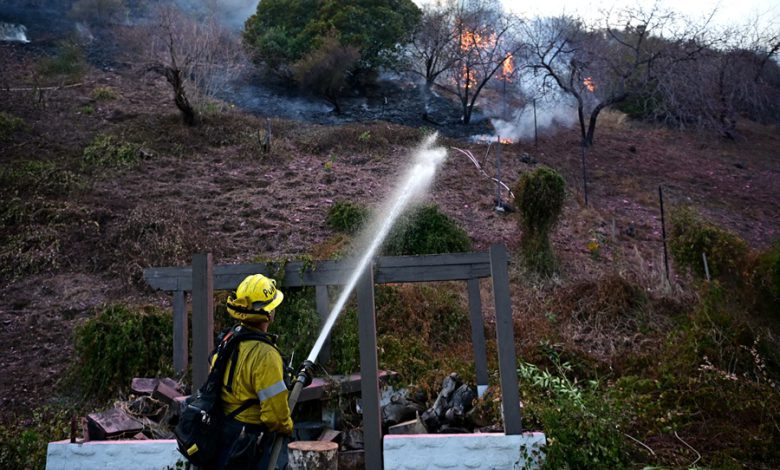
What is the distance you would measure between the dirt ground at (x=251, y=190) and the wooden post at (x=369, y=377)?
4.71 meters

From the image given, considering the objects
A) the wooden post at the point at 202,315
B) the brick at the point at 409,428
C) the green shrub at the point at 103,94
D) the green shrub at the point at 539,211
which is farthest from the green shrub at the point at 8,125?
the brick at the point at 409,428

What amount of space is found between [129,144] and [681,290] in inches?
527

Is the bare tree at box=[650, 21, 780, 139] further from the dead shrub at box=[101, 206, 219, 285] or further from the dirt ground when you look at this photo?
the dead shrub at box=[101, 206, 219, 285]

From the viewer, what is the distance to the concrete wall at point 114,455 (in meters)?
5.26

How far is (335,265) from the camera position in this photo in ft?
19.7

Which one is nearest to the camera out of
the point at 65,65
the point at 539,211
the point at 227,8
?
the point at 539,211

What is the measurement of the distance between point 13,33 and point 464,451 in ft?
87.9

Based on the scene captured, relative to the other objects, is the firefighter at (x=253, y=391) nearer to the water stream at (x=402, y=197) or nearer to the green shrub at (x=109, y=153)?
the water stream at (x=402, y=197)

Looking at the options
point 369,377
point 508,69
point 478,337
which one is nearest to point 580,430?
point 478,337

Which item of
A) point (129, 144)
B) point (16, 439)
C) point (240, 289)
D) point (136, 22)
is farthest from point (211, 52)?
point (240, 289)

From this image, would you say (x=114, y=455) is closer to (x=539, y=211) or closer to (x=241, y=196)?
(x=539, y=211)

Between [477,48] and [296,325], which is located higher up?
[477,48]

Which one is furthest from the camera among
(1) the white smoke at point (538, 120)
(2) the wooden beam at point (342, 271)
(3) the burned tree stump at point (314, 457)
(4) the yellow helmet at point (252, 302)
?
(1) the white smoke at point (538, 120)

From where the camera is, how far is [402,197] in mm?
14523
